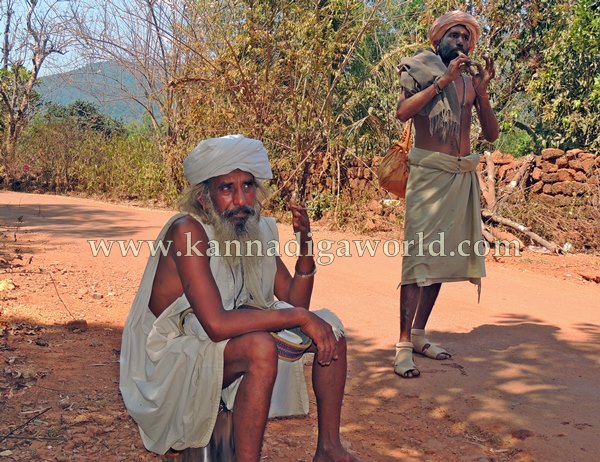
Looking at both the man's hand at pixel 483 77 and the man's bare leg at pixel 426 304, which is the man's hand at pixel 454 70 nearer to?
the man's hand at pixel 483 77

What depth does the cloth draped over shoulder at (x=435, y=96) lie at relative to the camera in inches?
146

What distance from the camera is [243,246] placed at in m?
2.48

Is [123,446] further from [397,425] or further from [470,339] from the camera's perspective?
[470,339]

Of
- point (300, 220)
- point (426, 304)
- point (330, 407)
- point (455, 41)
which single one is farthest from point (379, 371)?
point (455, 41)

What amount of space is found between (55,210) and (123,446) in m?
8.67

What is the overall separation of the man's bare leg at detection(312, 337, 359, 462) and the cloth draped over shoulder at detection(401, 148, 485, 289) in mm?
1398

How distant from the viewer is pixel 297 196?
36.7 feet

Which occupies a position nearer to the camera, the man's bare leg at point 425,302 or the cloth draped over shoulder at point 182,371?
the cloth draped over shoulder at point 182,371

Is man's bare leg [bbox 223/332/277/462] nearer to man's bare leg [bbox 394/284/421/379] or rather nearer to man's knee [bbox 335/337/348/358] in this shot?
man's knee [bbox 335/337/348/358]

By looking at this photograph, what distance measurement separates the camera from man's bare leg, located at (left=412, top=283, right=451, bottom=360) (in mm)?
3857

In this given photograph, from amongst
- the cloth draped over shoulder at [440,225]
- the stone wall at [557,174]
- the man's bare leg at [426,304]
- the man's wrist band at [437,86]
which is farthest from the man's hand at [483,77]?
the stone wall at [557,174]

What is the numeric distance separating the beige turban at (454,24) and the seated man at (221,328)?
1766 mm

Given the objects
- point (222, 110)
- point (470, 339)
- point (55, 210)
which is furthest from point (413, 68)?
A: point (55, 210)

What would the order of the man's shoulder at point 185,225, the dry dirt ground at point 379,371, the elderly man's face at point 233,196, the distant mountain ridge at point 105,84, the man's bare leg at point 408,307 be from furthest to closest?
1. the distant mountain ridge at point 105,84
2. the man's bare leg at point 408,307
3. the dry dirt ground at point 379,371
4. the elderly man's face at point 233,196
5. the man's shoulder at point 185,225
